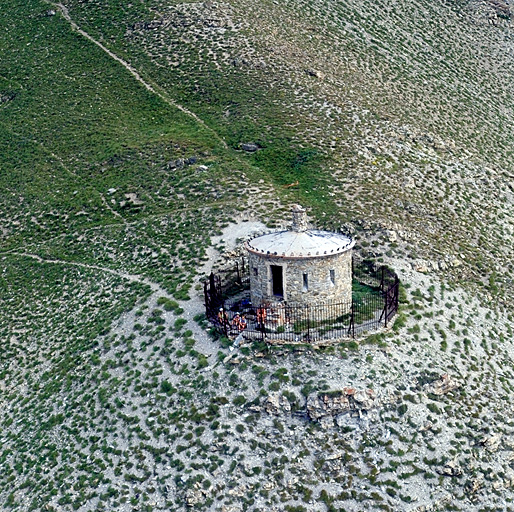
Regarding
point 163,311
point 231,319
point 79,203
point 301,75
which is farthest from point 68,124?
point 231,319

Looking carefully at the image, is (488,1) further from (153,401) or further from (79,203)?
(153,401)

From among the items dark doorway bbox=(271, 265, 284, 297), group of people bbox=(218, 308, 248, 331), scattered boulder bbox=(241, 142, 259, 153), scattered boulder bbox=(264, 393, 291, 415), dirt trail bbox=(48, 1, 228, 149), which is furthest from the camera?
dirt trail bbox=(48, 1, 228, 149)

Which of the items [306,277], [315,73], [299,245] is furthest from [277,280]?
[315,73]

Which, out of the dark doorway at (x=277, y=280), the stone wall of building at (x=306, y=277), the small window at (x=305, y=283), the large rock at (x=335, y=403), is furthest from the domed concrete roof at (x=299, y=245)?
the large rock at (x=335, y=403)

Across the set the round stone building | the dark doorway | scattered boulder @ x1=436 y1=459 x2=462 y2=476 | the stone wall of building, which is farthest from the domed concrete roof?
scattered boulder @ x1=436 y1=459 x2=462 y2=476

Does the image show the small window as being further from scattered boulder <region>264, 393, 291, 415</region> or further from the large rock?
scattered boulder <region>264, 393, 291, 415</region>
